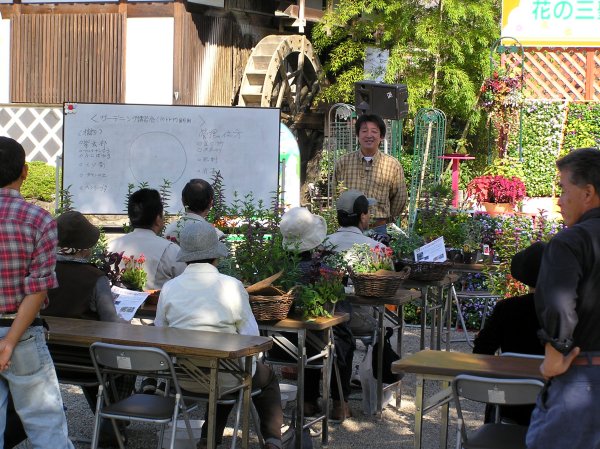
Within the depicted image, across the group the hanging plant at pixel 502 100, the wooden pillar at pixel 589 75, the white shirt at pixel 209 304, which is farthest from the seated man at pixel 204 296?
the wooden pillar at pixel 589 75

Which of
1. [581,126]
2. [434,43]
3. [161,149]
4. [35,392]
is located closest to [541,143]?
[581,126]

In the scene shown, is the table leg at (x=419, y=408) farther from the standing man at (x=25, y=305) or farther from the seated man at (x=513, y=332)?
the standing man at (x=25, y=305)

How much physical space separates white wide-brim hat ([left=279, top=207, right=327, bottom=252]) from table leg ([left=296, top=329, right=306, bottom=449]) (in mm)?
747

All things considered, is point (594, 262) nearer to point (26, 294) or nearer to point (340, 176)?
point (26, 294)

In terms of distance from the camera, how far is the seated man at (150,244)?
6301 mm

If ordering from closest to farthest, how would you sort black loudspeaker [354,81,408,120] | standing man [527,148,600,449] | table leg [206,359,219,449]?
1. standing man [527,148,600,449]
2. table leg [206,359,219,449]
3. black loudspeaker [354,81,408,120]

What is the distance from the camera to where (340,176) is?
28.6ft

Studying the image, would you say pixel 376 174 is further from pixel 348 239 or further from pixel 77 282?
pixel 77 282

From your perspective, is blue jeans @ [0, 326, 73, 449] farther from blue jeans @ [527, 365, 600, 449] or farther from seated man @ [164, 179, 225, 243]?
seated man @ [164, 179, 225, 243]

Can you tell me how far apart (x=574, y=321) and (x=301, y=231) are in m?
2.85

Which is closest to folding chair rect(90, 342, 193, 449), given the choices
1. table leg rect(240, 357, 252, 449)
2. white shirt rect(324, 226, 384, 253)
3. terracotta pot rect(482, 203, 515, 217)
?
table leg rect(240, 357, 252, 449)

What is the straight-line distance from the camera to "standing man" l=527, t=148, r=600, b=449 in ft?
→ 10.6

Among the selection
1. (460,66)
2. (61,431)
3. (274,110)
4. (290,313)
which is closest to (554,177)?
(460,66)

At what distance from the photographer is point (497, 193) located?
1071cm
